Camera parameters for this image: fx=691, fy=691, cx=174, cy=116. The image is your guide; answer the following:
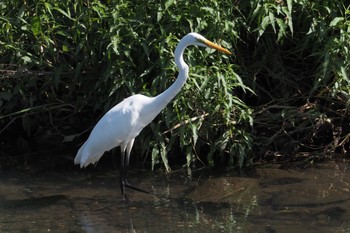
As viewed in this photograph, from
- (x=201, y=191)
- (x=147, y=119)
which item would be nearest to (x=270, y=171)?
(x=201, y=191)

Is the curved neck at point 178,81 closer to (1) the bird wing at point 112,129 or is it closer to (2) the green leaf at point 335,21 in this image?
(1) the bird wing at point 112,129

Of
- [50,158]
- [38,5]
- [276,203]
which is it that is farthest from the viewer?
[50,158]

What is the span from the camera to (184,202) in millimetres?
5781

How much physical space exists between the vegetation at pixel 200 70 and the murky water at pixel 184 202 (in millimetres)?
285

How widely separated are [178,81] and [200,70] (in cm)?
52

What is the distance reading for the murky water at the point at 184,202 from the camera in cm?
524

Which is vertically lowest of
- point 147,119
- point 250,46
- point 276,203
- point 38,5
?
point 276,203

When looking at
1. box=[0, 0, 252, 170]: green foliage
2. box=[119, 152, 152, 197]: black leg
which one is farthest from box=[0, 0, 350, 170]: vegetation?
box=[119, 152, 152, 197]: black leg

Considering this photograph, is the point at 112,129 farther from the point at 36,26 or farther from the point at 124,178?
the point at 36,26

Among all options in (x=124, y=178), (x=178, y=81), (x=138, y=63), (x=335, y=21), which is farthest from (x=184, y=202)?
(x=335, y=21)

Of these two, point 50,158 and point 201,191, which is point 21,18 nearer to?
point 50,158

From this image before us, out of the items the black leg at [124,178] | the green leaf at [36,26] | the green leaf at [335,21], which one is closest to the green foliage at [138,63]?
the green leaf at [36,26]

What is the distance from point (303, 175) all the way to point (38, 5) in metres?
2.91

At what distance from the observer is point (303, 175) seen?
6.21 meters
